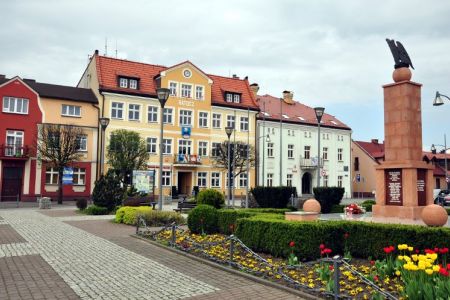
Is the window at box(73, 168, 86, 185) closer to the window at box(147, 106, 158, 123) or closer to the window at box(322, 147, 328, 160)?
the window at box(147, 106, 158, 123)

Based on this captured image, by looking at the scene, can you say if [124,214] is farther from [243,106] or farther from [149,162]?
[243,106]

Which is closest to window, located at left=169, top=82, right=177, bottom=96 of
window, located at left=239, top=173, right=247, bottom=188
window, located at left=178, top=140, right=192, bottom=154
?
window, located at left=178, top=140, right=192, bottom=154

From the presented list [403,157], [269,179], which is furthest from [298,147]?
[403,157]

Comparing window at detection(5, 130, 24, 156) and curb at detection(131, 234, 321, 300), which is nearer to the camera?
curb at detection(131, 234, 321, 300)

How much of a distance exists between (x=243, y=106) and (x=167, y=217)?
3200 centimetres

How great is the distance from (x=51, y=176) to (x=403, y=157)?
3267cm

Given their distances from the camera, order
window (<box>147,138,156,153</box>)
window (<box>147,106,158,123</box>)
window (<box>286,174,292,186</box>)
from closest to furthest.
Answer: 1. window (<box>147,138,156,153</box>)
2. window (<box>147,106,158,123</box>)
3. window (<box>286,174,292,186</box>)

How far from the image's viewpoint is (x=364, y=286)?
7.49 m

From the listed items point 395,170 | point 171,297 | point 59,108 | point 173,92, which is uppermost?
point 173,92

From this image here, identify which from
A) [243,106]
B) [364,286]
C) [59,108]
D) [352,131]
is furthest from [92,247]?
[352,131]

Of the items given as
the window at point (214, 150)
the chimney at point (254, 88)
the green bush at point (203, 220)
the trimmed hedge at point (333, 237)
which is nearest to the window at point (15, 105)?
the window at point (214, 150)

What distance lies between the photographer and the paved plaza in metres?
7.38

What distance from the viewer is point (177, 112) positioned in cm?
4528

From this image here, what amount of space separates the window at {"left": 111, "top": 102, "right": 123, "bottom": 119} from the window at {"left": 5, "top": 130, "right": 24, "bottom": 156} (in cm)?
864
